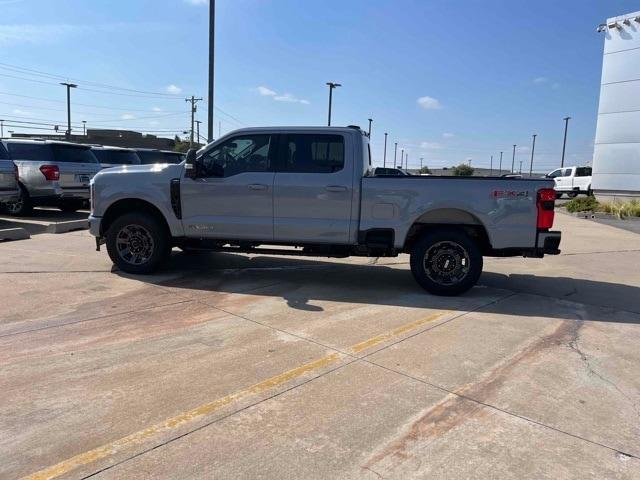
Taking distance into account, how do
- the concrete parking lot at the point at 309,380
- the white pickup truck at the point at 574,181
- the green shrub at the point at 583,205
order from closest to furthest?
the concrete parking lot at the point at 309,380 < the green shrub at the point at 583,205 < the white pickup truck at the point at 574,181

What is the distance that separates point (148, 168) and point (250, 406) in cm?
489

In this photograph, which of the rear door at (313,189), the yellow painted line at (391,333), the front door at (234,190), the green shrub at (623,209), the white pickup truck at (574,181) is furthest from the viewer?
the white pickup truck at (574,181)

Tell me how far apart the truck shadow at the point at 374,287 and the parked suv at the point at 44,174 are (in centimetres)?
608

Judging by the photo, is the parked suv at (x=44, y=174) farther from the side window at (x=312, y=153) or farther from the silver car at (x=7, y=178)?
the side window at (x=312, y=153)

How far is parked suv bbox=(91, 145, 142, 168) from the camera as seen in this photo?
16609 millimetres

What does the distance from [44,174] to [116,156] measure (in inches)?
157

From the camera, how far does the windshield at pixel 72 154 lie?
44.4ft

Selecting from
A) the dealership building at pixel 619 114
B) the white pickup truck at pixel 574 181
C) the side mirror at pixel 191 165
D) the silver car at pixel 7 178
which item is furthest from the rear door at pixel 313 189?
the white pickup truck at pixel 574 181

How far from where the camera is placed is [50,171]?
43.1ft

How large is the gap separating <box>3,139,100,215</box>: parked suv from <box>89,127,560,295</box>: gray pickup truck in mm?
6731

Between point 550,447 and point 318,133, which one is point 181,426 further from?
point 318,133

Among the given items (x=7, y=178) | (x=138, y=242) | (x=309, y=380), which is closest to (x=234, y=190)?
(x=138, y=242)

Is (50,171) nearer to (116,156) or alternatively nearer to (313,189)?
(116,156)

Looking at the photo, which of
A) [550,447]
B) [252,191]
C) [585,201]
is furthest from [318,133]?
[585,201]
